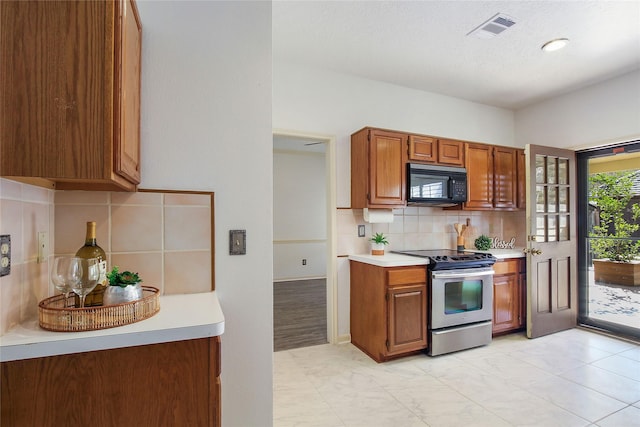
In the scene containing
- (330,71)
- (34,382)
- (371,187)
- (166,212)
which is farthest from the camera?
(330,71)

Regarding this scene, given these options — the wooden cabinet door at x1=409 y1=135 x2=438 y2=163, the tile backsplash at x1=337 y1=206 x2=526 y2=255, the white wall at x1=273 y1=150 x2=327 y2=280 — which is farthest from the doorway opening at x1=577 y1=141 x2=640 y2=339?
the white wall at x1=273 y1=150 x2=327 y2=280

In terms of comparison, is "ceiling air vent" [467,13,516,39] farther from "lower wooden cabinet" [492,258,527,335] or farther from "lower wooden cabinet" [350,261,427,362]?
"lower wooden cabinet" [492,258,527,335]

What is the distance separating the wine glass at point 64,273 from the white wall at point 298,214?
5118mm

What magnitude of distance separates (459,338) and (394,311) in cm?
74

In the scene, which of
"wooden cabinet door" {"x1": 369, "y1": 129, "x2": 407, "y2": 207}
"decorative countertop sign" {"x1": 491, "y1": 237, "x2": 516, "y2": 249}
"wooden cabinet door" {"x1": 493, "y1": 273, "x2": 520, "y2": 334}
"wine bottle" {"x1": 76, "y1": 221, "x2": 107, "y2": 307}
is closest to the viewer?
"wine bottle" {"x1": 76, "y1": 221, "x2": 107, "y2": 307}

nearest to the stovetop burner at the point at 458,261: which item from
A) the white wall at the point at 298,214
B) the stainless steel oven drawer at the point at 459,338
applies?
the stainless steel oven drawer at the point at 459,338

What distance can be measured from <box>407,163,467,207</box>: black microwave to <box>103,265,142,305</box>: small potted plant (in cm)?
251

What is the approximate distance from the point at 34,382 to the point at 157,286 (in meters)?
0.53

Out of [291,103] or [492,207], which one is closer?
[291,103]

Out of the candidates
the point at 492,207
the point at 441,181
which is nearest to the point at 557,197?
the point at 492,207

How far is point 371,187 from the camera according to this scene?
9.40 ft

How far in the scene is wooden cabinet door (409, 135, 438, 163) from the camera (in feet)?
9.96

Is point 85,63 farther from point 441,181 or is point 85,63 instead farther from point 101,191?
point 441,181

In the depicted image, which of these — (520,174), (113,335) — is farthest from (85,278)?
(520,174)
